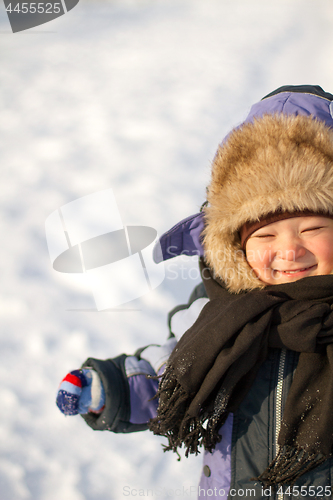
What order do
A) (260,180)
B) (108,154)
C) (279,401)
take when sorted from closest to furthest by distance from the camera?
(279,401) → (260,180) → (108,154)

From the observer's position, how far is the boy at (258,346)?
2.58 feet

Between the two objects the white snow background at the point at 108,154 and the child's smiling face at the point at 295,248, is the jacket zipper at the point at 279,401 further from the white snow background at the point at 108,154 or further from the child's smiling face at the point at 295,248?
the white snow background at the point at 108,154

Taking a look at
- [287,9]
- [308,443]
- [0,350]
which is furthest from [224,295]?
[287,9]

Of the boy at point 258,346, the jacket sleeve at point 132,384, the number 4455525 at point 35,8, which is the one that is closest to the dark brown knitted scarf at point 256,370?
the boy at point 258,346

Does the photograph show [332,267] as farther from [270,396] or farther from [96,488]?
[96,488]

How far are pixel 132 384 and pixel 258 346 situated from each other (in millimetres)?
406

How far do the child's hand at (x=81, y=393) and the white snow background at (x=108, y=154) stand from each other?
56 cm

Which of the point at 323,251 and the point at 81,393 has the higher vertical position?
the point at 323,251

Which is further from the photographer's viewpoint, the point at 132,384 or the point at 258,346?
the point at 132,384

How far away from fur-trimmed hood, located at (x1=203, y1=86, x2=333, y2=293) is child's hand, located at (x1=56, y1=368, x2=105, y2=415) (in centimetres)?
47

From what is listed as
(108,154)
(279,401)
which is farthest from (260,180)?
(108,154)

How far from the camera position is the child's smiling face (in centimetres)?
89

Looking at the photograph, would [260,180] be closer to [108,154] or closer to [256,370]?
[256,370]

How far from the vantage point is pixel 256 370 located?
86cm
